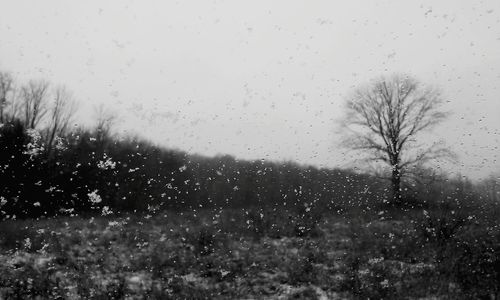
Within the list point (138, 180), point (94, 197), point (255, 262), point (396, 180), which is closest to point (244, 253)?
point (255, 262)

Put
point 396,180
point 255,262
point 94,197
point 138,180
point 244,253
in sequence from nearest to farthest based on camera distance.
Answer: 1. point 255,262
2. point 244,253
3. point 94,197
4. point 396,180
5. point 138,180

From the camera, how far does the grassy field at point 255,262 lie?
9641mm

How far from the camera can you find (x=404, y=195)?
121 ft

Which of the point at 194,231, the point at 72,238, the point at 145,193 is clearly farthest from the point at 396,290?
the point at 145,193

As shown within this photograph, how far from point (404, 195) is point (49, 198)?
3028 cm

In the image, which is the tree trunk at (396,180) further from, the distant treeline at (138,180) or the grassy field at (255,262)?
the grassy field at (255,262)

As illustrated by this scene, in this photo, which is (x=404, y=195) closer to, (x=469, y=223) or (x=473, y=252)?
(x=469, y=223)

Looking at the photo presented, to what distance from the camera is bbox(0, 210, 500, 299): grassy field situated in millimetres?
9641

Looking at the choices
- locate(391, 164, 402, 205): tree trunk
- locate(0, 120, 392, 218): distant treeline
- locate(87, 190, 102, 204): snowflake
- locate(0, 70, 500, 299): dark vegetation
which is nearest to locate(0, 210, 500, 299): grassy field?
locate(0, 70, 500, 299): dark vegetation

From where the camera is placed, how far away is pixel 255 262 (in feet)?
41.8

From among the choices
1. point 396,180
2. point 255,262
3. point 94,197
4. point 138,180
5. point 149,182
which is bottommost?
point 94,197

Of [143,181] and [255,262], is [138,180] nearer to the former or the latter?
[143,181]

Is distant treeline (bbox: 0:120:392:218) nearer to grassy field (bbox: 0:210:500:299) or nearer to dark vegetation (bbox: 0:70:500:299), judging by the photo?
dark vegetation (bbox: 0:70:500:299)

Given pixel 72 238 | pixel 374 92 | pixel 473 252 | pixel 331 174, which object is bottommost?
pixel 72 238
